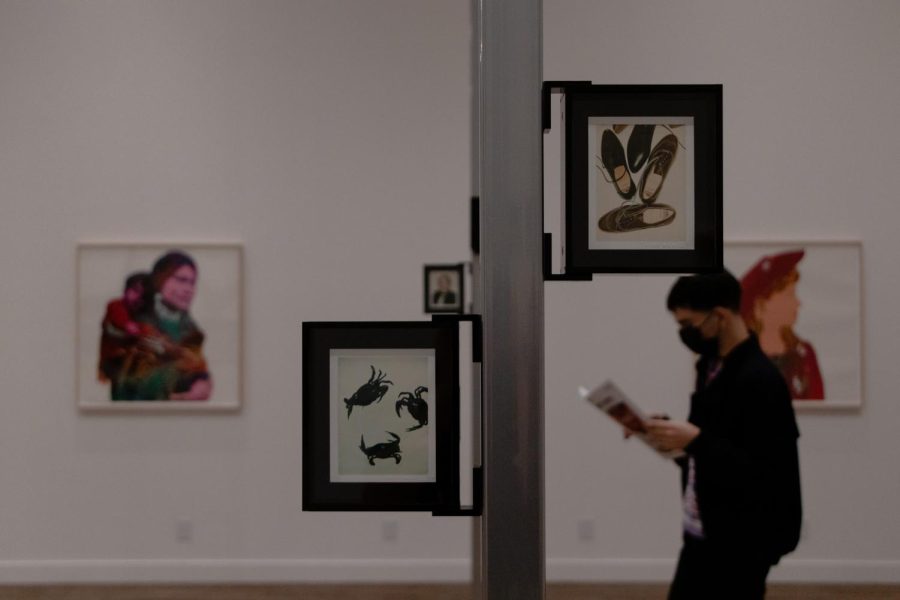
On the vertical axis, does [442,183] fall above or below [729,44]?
below

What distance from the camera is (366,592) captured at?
19.4 ft

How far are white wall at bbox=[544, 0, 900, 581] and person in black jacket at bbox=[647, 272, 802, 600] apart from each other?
279cm

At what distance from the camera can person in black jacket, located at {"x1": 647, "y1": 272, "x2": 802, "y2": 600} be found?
9.82 ft

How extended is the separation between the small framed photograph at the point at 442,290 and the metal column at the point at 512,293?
15.5 ft

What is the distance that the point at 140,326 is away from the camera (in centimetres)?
609

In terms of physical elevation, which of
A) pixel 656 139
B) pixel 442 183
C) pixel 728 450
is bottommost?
pixel 728 450

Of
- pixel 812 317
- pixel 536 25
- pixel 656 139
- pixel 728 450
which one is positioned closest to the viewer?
pixel 536 25

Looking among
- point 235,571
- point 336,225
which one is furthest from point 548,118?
point 235,571

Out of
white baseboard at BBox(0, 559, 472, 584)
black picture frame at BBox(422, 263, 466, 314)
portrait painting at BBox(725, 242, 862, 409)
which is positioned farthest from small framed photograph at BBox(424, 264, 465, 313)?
portrait painting at BBox(725, 242, 862, 409)

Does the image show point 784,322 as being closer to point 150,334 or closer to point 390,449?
point 150,334

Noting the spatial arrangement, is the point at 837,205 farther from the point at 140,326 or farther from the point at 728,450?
the point at 140,326

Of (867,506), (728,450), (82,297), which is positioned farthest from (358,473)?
(867,506)

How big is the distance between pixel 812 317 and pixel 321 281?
3.14 metres

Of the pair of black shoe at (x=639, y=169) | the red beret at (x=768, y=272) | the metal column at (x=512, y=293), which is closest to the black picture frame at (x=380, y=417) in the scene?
A: the metal column at (x=512, y=293)
